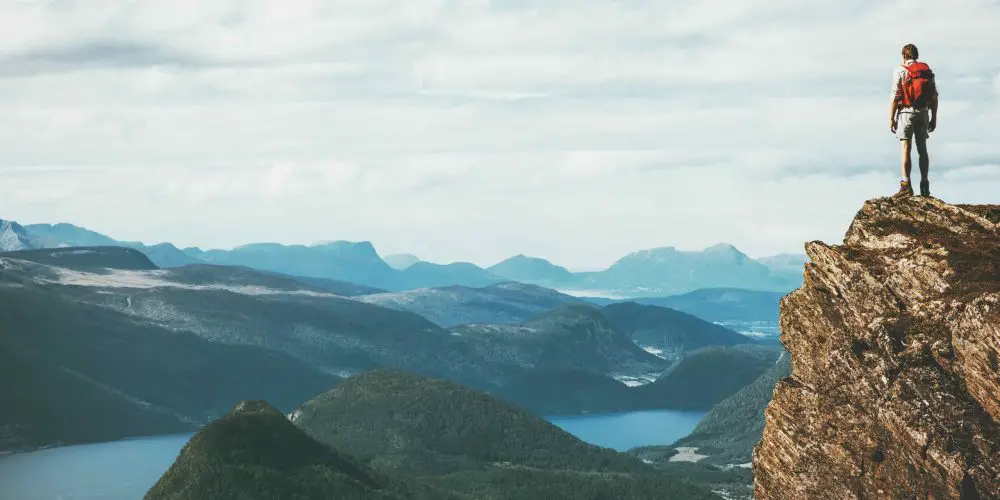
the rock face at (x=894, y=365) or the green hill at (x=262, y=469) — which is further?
the green hill at (x=262, y=469)

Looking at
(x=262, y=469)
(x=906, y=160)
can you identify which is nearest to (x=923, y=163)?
(x=906, y=160)

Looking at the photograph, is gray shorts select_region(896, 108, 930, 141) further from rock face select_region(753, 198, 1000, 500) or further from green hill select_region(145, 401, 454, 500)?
green hill select_region(145, 401, 454, 500)

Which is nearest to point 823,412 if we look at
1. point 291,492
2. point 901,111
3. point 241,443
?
point 901,111

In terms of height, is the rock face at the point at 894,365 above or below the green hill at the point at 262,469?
above

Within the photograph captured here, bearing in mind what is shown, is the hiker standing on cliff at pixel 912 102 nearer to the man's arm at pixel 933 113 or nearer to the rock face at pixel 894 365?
the man's arm at pixel 933 113

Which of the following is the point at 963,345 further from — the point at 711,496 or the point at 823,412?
the point at 711,496

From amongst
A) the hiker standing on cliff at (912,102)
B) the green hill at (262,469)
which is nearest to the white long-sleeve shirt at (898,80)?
the hiker standing on cliff at (912,102)
